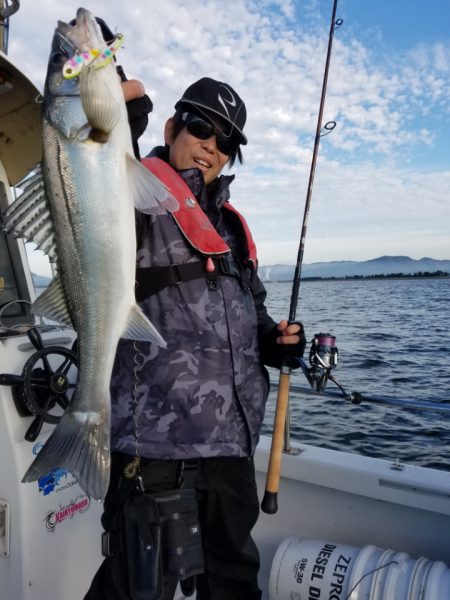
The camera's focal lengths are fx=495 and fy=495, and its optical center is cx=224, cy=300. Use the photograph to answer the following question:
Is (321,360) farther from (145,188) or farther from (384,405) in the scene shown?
(145,188)

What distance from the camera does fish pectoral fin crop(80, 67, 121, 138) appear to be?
1.90m

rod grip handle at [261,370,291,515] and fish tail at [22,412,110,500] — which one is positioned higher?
fish tail at [22,412,110,500]

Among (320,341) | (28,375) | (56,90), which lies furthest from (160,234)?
(320,341)

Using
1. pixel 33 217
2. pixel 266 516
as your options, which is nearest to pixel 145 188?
pixel 33 217

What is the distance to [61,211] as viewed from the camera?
208 cm

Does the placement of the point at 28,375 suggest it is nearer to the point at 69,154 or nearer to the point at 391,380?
the point at 69,154

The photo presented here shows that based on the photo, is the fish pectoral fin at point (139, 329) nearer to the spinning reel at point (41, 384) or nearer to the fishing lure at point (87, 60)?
the spinning reel at point (41, 384)

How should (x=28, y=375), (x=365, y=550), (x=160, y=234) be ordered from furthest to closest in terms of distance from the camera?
(x=365, y=550), (x=28, y=375), (x=160, y=234)

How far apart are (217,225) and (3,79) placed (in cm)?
177

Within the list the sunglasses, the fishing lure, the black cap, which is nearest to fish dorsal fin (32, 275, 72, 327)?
the fishing lure

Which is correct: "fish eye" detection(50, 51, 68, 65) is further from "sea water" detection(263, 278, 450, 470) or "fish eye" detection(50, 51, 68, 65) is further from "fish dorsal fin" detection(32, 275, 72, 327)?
"sea water" detection(263, 278, 450, 470)

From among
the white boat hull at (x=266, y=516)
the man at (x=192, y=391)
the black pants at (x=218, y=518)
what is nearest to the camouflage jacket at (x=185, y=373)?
the man at (x=192, y=391)

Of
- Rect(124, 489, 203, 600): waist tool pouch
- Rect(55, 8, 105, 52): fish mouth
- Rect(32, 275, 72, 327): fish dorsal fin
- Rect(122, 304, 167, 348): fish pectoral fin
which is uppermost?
Rect(55, 8, 105, 52): fish mouth

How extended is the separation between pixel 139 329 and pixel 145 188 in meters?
0.60
